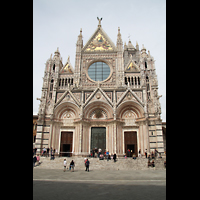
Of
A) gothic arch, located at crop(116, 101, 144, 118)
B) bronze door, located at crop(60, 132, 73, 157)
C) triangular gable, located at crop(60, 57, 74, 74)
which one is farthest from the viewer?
triangular gable, located at crop(60, 57, 74, 74)

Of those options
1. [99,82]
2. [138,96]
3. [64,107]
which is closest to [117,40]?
[99,82]

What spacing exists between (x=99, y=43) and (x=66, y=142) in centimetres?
1643

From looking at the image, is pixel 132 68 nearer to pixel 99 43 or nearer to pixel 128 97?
pixel 128 97

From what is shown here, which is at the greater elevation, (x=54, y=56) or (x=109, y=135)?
(x=54, y=56)

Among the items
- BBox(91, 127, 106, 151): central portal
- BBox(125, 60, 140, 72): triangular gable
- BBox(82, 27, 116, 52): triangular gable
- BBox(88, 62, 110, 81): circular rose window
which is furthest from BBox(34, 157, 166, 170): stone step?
BBox(82, 27, 116, 52): triangular gable

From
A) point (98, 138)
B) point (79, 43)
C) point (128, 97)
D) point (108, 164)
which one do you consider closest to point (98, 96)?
point (128, 97)

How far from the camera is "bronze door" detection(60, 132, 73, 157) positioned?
21188 millimetres

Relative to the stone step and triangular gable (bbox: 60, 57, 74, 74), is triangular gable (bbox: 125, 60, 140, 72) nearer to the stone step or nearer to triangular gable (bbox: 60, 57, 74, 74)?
triangular gable (bbox: 60, 57, 74, 74)

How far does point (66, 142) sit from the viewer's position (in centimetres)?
2139

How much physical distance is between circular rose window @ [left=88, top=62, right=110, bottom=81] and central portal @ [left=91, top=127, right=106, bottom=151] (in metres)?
7.81

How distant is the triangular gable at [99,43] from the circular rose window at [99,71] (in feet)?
8.68
